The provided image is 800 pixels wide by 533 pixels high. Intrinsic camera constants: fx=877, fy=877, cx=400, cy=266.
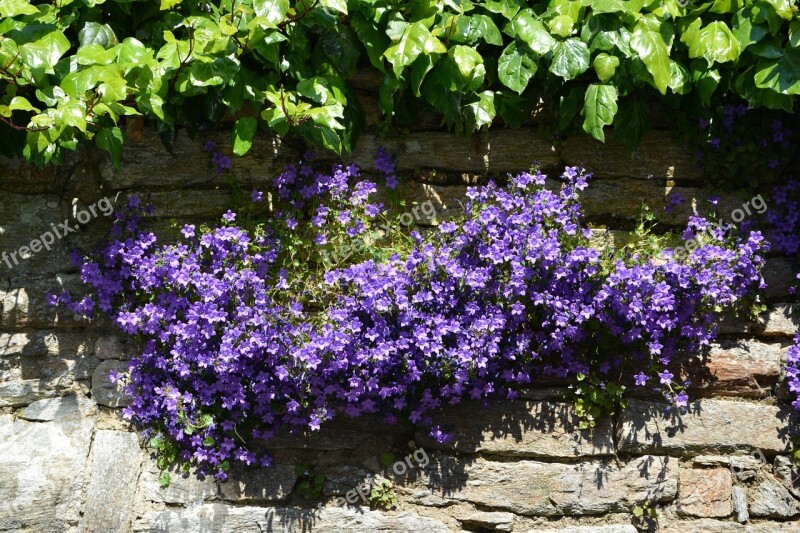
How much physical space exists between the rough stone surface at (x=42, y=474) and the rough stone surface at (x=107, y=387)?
0.48 feet

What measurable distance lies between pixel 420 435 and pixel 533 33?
173cm

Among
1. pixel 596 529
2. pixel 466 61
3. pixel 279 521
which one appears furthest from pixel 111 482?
pixel 466 61

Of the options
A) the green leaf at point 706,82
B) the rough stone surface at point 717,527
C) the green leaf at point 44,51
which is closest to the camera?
the green leaf at point 44,51

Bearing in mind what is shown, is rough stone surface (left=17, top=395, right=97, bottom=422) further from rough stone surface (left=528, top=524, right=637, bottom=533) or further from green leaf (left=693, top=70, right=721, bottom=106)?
green leaf (left=693, top=70, right=721, bottom=106)


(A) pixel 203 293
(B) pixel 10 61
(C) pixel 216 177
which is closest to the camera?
(B) pixel 10 61

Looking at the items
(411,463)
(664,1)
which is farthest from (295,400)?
(664,1)

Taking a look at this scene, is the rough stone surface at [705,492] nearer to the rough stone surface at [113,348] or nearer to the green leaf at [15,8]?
the rough stone surface at [113,348]

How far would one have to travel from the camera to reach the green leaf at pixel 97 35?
351cm

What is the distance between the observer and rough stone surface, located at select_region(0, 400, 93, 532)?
360 centimetres

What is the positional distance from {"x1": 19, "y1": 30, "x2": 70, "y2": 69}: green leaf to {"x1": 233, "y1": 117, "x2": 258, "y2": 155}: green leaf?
2.37ft

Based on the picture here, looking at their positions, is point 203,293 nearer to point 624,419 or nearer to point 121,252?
point 121,252

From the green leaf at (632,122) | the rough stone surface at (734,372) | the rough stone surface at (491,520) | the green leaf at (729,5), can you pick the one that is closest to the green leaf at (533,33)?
the green leaf at (632,122)

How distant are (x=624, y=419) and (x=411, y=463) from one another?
3.04 ft

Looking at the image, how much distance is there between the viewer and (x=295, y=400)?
3625 mm
